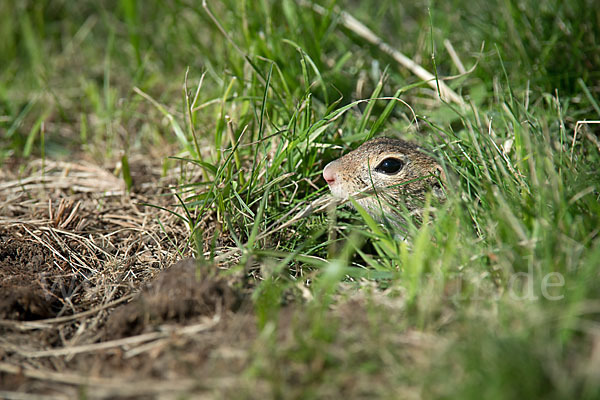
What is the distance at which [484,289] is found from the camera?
208 centimetres

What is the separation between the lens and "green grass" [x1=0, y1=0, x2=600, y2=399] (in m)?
1.78

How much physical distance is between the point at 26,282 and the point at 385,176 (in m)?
2.00

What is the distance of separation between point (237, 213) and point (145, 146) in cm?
154

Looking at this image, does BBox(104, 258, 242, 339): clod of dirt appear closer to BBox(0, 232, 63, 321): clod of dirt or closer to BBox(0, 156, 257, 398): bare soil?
BBox(0, 156, 257, 398): bare soil

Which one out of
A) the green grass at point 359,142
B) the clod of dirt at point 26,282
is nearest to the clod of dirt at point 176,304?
the green grass at point 359,142

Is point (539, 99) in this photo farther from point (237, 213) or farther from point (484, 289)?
point (237, 213)

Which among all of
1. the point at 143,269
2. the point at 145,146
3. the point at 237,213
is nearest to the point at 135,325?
the point at 143,269

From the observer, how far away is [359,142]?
11.2 ft

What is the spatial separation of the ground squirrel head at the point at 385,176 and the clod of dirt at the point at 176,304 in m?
1.05

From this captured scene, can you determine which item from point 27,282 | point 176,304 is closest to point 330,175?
point 176,304

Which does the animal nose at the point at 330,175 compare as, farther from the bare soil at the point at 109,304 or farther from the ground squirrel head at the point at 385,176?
the bare soil at the point at 109,304

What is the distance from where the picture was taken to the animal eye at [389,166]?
3057mm

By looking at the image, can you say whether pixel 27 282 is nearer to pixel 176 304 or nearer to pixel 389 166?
pixel 176 304

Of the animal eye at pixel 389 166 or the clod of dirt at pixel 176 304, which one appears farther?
the animal eye at pixel 389 166
